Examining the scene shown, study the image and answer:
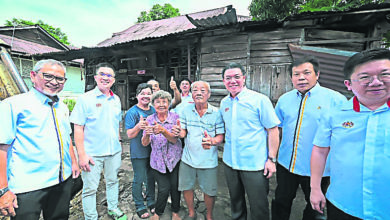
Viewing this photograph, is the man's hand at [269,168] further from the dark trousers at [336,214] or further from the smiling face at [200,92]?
the smiling face at [200,92]

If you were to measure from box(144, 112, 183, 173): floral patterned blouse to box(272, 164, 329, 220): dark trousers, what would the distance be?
1386mm

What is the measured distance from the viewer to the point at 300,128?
1961 mm

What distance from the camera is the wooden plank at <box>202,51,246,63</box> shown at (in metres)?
5.27

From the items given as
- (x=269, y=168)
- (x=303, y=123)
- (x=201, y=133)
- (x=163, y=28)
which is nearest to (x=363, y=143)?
(x=303, y=123)

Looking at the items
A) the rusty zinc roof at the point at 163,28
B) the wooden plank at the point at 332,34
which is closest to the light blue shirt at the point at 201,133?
the wooden plank at the point at 332,34

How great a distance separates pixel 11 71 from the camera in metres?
3.09

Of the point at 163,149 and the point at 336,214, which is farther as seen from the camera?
the point at 163,149

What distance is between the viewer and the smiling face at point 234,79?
201cm

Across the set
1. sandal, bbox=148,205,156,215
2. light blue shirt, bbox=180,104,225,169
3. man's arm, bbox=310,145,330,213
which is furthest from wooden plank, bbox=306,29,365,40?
sandal, bbox=148,205,156,215

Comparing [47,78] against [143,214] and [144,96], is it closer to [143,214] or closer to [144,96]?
[144,96]

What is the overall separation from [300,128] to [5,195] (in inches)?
115

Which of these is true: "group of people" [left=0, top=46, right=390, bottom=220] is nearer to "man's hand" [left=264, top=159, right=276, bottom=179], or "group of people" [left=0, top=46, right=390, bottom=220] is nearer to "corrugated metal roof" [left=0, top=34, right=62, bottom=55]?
"man's hand" [left=264, top=159, right=276, bottom=179]

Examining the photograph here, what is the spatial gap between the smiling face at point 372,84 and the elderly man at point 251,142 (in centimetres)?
87

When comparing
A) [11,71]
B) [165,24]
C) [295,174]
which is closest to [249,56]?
[295,174]
